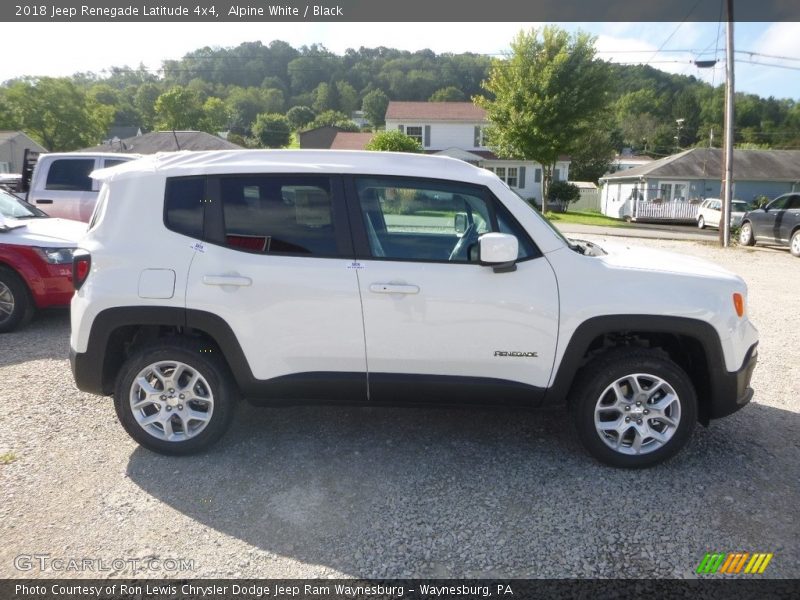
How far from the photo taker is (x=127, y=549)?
2.83 meters

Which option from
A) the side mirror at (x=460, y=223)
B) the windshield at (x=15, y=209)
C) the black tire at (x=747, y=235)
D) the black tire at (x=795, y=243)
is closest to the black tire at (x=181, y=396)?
the side mirror at (x=460, y=223)

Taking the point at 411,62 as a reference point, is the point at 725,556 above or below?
below

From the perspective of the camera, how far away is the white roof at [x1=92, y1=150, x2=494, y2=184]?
3604 millimetres

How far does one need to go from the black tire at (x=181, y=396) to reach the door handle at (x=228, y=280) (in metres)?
0.46

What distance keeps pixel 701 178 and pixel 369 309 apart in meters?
39.3

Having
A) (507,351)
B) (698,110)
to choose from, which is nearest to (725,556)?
(507,351)

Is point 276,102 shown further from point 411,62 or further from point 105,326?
point 105,326

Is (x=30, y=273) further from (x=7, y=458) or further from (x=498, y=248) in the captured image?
(x=498, y=248)

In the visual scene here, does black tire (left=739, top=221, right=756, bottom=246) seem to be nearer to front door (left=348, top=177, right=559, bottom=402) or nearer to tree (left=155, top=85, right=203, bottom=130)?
front door (left=348, top=177, right=559, bottom=402)

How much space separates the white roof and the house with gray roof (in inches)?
1321

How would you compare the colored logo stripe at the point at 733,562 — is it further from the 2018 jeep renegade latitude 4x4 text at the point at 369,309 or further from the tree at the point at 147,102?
the tree at the point at 147,102

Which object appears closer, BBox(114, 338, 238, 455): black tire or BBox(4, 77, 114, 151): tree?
BBox(114, 338, 238, 455): black tire

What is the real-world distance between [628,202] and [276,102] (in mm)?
61929

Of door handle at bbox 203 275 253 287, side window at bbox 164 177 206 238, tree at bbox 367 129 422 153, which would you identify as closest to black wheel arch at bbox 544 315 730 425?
door handle at bbox 203 275 253 287
